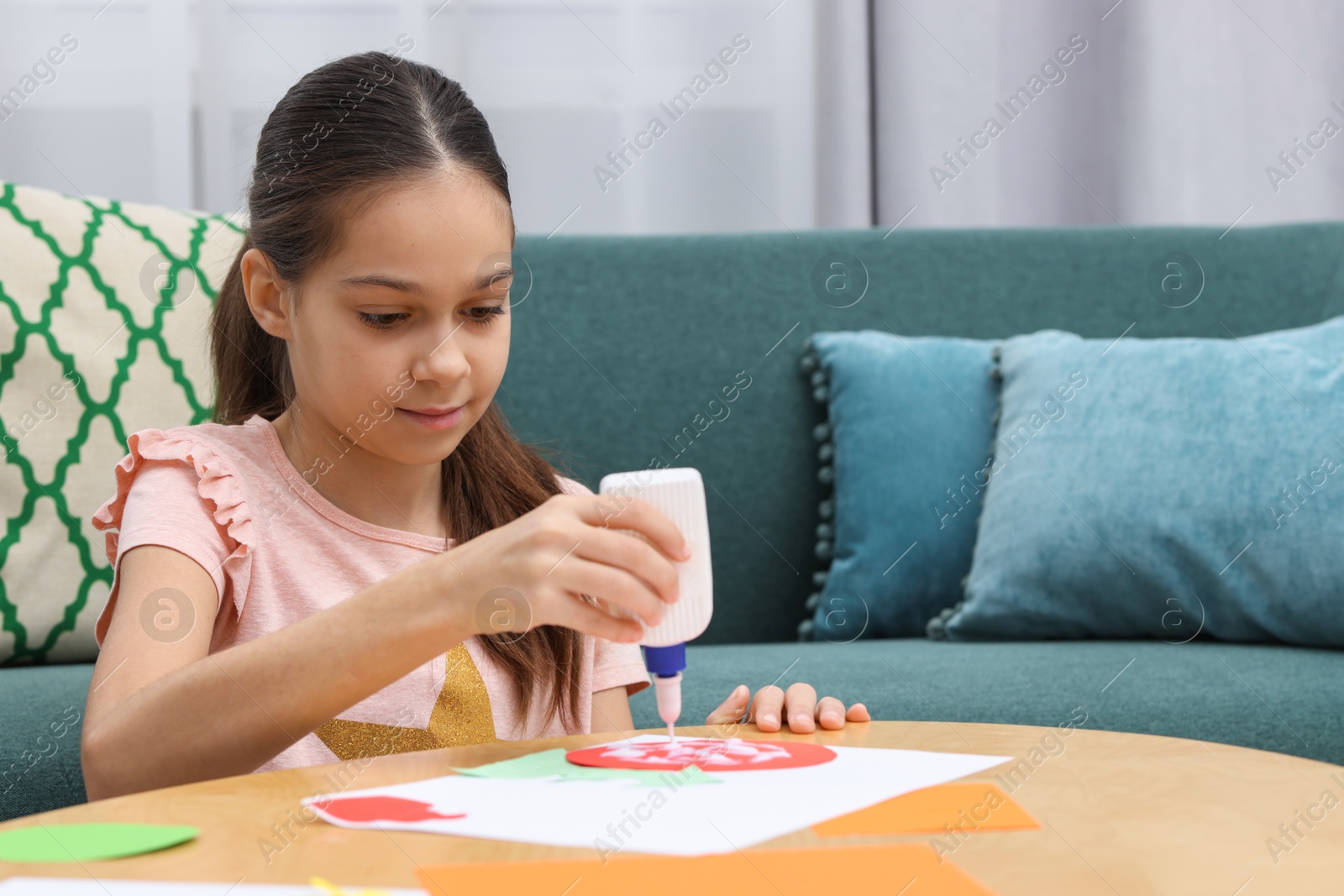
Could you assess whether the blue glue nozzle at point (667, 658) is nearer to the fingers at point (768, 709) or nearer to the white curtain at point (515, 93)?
the fingers at point (768, 709)

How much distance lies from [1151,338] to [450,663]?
1.23m

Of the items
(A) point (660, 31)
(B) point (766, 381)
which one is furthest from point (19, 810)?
(A) point (660, 31)

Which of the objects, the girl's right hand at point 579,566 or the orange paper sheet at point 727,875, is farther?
the girl's right hand at point 579,566

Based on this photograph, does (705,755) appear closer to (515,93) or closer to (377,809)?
(377,809)

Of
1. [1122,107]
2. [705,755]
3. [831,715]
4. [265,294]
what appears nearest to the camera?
[705,755]

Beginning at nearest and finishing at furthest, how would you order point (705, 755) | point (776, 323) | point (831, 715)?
point (705, 755) → point (831, 715) → point (776, 323)

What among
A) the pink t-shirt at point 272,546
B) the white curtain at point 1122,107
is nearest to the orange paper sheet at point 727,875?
the pink t-shirt at point 272,546

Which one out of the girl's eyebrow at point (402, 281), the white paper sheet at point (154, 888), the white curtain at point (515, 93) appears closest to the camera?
the white paper sheet at point (154, 888)

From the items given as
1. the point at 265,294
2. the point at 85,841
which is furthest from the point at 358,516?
the point at 85,841

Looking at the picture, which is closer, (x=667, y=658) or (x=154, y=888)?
(x=154, y=888)

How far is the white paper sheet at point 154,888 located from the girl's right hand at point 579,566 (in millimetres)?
195

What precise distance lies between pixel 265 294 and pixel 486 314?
0.72 feet

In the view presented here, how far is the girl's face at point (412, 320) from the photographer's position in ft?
2.87

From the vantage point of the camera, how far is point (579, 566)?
590mm
